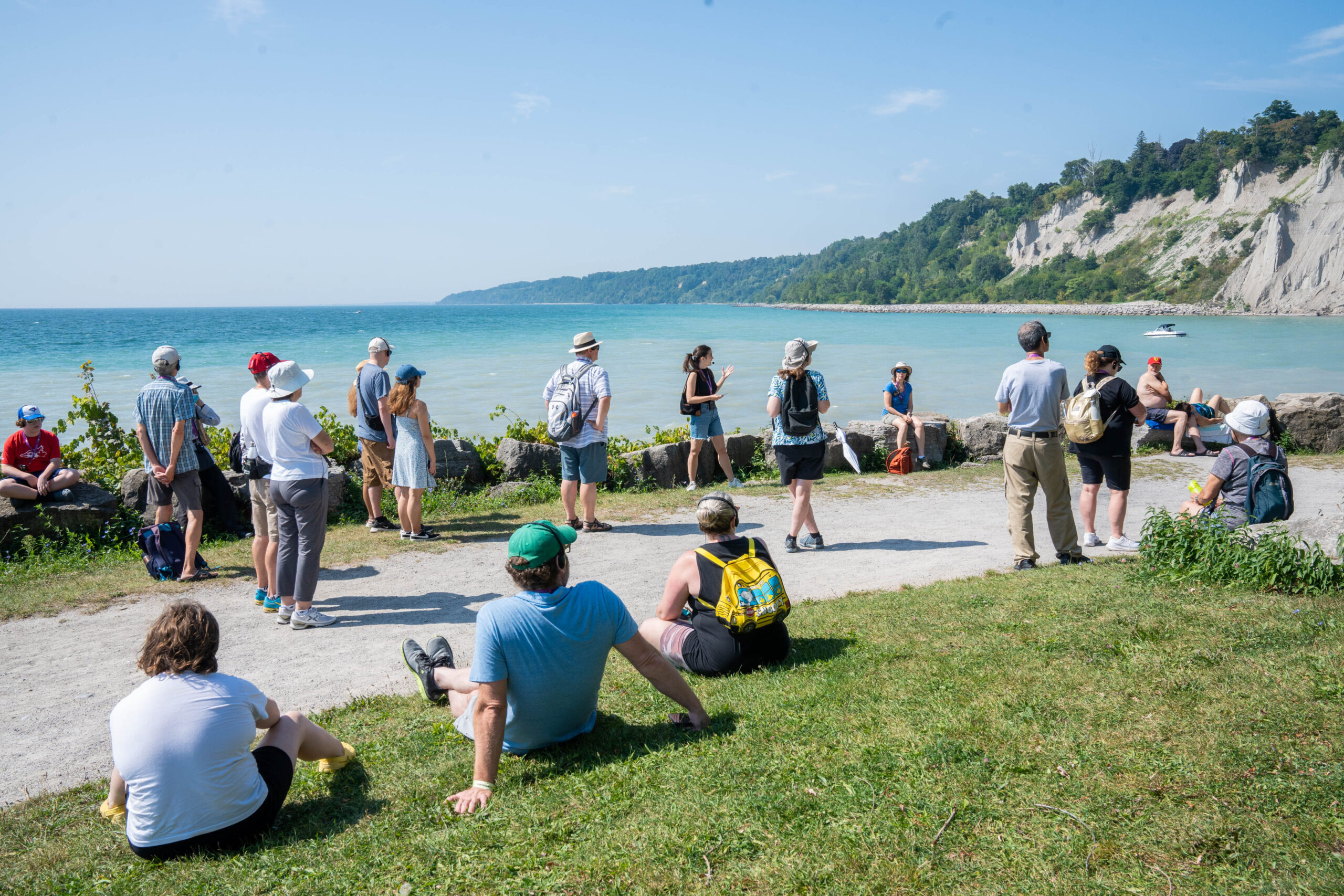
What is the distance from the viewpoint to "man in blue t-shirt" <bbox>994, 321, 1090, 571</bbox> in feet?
21.9

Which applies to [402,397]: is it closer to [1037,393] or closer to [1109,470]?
[1037,393]

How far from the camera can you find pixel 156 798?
3055mm

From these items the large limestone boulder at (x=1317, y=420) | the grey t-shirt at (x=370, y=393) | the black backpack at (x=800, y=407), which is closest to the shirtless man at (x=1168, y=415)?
the large limestone boulder at (x=1317, y=420)

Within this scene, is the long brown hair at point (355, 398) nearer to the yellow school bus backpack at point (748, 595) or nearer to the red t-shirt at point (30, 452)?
the red t-shirt at point (30, 452)

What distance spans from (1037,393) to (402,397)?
5964 millimetres

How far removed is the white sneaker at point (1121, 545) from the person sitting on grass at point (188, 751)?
6.99m

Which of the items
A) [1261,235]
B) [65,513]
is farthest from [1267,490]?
[1261,235]

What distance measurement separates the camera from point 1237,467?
20.6 ft

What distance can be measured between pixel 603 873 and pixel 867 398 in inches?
880

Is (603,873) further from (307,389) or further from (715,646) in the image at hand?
(307,389)

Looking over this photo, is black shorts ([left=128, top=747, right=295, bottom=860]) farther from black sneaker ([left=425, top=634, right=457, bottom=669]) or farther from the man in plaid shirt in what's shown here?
the man in plaid shirt

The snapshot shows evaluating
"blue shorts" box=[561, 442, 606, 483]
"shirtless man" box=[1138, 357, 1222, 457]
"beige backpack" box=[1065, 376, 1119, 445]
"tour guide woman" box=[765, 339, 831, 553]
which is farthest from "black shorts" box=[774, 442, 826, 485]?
"shirtless man" box=[1138, 357, 1222, 457]

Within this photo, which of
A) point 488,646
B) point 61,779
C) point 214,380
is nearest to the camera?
point 488,646

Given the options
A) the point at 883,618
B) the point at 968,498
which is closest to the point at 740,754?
the point at 883,618
